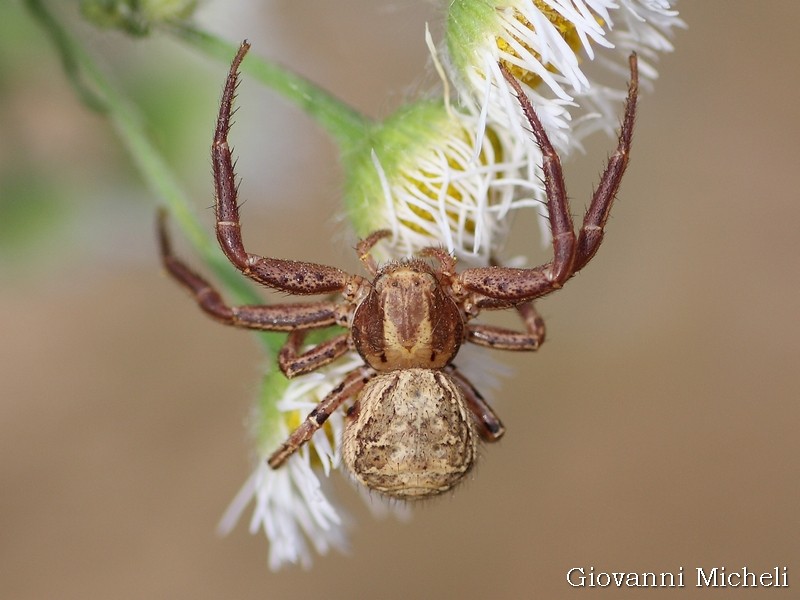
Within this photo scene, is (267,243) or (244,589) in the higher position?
(267,243)

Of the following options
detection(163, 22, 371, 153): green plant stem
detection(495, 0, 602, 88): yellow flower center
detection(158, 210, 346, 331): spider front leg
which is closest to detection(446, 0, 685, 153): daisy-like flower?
detection(495, 0, 602, 88): yellow flower center

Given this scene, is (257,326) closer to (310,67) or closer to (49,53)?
(49,53)

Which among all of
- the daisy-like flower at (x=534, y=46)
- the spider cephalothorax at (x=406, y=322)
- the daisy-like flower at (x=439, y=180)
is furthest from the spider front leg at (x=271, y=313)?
the daisy-like flower at (x=534, y=46)

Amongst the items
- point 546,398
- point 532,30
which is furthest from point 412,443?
point 546,398

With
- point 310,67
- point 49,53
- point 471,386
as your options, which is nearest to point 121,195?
point 49,53

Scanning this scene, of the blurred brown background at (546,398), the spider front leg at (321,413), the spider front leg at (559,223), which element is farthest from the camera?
the blurred brown background at (546,398)

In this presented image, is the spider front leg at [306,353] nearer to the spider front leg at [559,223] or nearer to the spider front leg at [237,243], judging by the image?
the spider front leg at [237,243]
